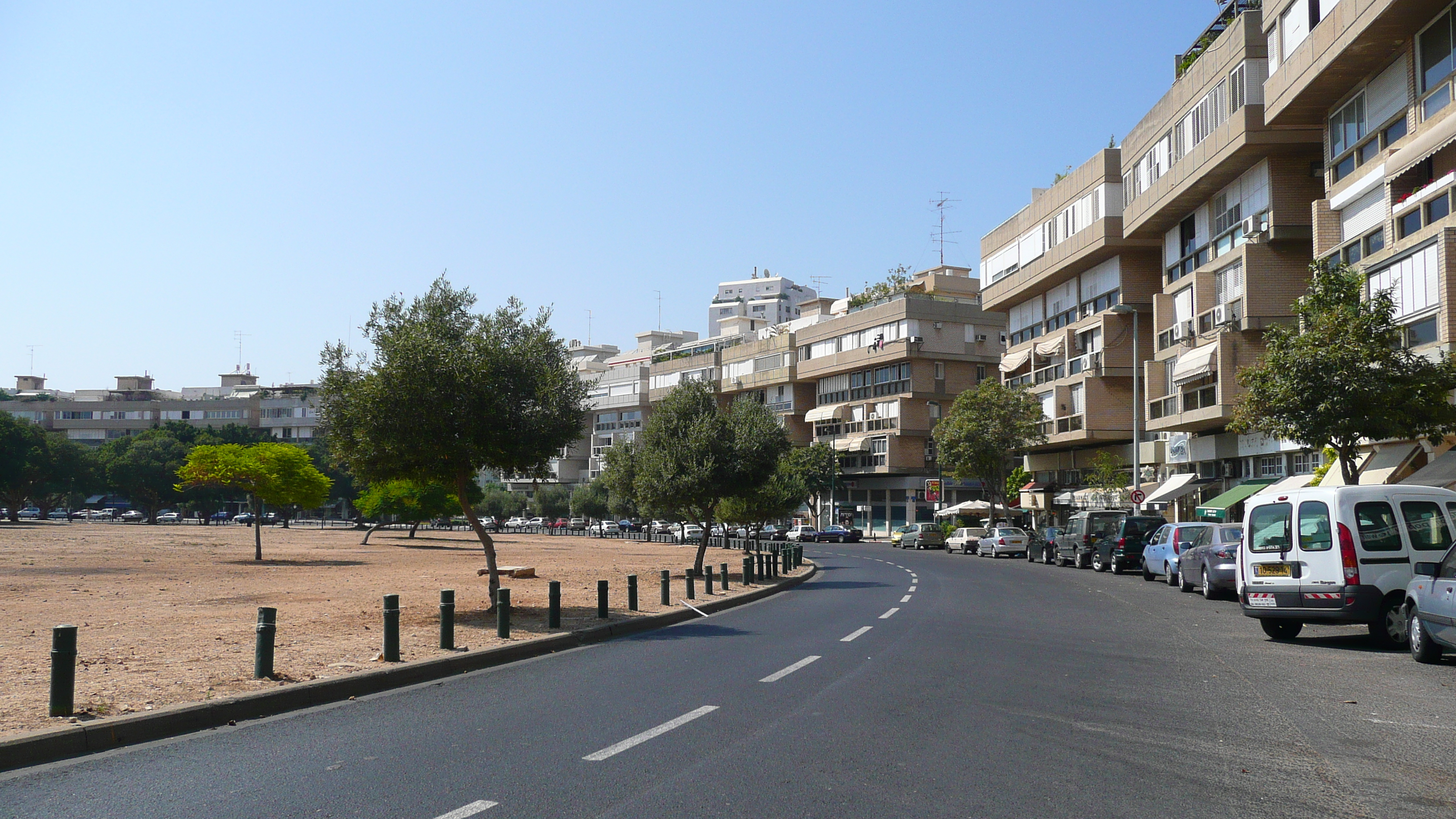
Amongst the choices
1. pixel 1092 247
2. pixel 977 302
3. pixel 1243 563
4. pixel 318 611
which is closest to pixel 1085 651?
pixel 1243 563

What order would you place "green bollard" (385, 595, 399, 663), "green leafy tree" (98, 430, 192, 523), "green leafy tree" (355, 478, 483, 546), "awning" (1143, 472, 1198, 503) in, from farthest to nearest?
"green leafy tree" (98, 430, 192, 523) < "green leafy tree" (355, 478, 483, 546) < "awning" (1143, 472, 1198, 503) < "green bollard" (385, 595, 399, 663)

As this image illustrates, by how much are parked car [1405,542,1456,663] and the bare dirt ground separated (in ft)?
32.9

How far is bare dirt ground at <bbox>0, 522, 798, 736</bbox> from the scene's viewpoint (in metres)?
10.2

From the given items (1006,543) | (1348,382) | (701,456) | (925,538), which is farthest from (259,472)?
(1348,382)

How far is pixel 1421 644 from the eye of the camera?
11.8 meters

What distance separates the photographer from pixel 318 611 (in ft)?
60.8

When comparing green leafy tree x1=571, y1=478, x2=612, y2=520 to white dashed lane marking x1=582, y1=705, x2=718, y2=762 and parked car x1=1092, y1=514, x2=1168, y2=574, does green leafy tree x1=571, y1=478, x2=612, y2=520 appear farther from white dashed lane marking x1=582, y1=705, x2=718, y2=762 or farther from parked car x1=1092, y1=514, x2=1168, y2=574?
white dashed lane marking x1=582, y1=705, x2=718, y2=762

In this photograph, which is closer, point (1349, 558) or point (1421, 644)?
point (1421, 644)

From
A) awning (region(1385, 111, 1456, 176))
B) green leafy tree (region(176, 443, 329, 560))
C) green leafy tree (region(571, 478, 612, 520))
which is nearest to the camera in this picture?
awning (region(1385, 111, 1456, 176))

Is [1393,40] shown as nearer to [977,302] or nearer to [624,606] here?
[624,606]

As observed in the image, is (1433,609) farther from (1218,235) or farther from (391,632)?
(1218,235)

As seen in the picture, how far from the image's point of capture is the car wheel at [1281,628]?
14.6 meters

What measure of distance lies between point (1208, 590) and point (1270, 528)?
346 inches

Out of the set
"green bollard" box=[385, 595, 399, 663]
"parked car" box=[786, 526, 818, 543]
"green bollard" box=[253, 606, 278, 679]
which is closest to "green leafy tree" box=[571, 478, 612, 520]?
"parked car" box=[786, 526, 818, 543]
